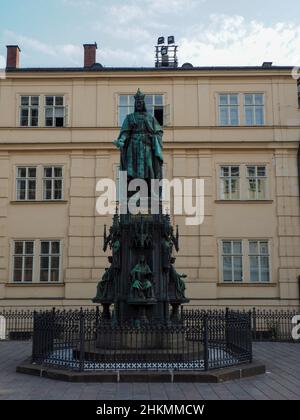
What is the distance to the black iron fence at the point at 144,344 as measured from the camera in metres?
11.0

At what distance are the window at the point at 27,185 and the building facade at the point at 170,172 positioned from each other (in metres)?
0.05

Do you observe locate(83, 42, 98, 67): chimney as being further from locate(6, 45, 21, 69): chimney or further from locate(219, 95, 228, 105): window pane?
locate(219, 95, 228, 105): window pane

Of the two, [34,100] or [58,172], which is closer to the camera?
[58,172]

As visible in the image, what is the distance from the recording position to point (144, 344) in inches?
463

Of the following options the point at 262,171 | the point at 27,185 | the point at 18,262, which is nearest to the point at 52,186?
the point at 27,185

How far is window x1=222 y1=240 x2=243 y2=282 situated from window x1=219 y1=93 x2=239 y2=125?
6.19m

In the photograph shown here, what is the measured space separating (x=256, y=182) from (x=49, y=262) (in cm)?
1063

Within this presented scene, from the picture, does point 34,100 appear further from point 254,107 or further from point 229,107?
point 254,107

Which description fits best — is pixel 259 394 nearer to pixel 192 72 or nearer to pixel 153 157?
pixel 153 157

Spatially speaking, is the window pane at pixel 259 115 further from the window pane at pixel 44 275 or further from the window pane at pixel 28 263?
the window pane at pixel 28 263

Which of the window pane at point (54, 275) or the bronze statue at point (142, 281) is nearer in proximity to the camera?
the bronze statue at point (142, 281)

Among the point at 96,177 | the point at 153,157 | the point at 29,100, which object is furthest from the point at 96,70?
the point at 153,157

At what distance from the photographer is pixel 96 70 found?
25625mm

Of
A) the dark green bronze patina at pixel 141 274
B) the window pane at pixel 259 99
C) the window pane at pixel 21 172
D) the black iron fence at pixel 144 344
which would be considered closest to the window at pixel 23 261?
the window pane at pixel 21 172
